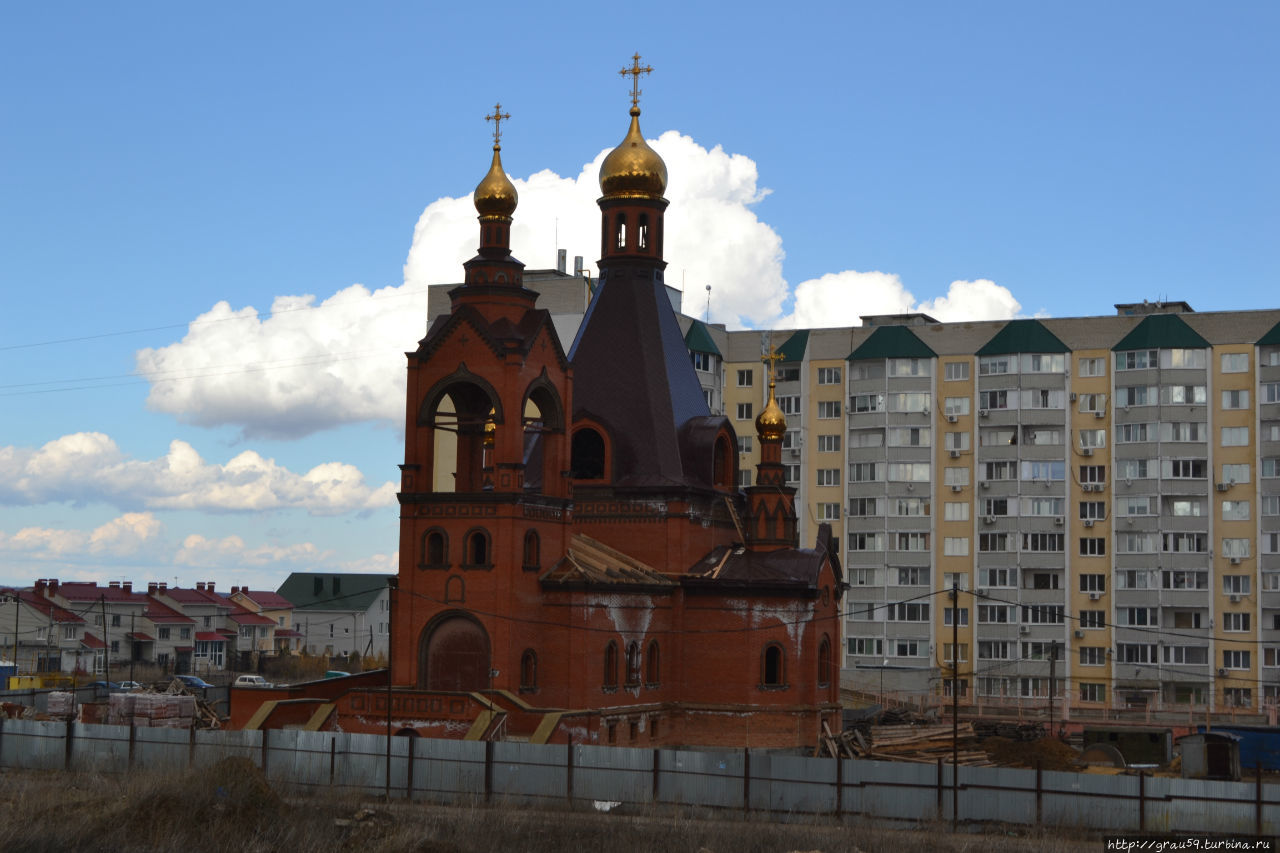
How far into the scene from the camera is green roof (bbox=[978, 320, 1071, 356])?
7075 centimetres

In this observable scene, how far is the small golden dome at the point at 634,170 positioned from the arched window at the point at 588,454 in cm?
809

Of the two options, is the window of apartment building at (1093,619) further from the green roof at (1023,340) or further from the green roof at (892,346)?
the green roof at (892,346)

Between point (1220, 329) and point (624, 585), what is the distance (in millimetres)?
39576

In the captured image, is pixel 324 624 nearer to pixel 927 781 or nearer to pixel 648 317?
pixel 648 317

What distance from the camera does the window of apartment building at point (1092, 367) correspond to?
70.1 metres

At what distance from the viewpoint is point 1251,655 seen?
66.8 meters

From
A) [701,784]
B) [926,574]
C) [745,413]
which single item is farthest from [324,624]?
[701,784]

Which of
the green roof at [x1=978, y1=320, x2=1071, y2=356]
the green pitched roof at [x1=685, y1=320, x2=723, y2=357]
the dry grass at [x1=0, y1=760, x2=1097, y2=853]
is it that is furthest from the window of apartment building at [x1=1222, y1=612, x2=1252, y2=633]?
the dry grass at [x1=0, y1=760, x2=1097, y2=853]


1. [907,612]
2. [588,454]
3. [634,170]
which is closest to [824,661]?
[588,454]

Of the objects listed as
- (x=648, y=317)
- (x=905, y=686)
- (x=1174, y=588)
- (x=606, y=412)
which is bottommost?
(x=905, y=686)

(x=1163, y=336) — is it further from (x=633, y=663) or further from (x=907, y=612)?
(x=633, y=663)

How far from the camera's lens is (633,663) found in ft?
136

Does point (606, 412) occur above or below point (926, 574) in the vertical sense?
above

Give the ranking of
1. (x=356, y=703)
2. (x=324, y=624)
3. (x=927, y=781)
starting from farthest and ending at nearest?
1. (x=324, y=624)
2. (x=356, y=703)
3. (x=927, y=781)
